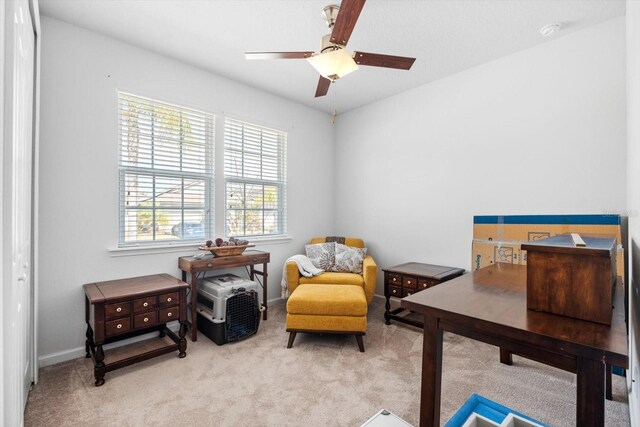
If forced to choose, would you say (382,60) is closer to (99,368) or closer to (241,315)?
(241,315)

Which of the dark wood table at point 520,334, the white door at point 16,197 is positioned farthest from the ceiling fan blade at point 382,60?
the white door at point 16,197

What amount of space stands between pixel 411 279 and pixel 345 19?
254 centimetres

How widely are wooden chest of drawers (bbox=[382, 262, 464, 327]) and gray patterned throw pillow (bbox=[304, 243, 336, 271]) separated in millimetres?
760

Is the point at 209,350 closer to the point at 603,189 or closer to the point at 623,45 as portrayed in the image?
the point at 603,189

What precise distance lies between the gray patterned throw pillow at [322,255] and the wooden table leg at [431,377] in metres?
2.58

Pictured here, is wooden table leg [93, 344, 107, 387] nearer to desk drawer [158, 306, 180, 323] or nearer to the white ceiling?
desk drawer [158, 306, 180, 323]

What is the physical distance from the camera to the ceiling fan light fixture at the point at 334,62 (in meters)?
1.91

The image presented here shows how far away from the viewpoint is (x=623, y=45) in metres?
2.35

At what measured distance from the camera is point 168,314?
2.45 meters

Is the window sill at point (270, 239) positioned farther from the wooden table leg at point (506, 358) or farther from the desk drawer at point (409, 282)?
the wooden table leg at point (506, 358)

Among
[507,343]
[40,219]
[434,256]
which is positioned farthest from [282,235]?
[507,343]

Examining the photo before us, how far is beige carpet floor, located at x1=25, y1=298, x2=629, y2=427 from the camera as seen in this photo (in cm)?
179

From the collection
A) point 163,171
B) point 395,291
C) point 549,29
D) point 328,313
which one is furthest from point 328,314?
point 549,29

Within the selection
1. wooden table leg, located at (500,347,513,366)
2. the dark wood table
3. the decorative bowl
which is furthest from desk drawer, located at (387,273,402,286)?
the dark wood table
